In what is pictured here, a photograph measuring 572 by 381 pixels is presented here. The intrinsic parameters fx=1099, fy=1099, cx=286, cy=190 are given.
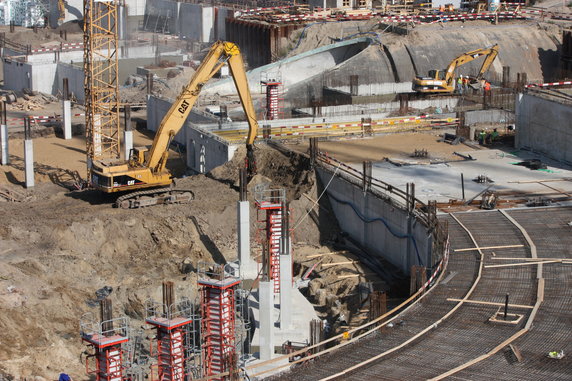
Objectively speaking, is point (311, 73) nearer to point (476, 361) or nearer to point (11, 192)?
point (11, 192)

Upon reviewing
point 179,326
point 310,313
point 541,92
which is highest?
point 541,92

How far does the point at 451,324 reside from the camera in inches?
934

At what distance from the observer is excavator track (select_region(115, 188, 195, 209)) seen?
36.8 metres

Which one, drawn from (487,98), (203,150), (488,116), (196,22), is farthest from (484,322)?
(196,22)

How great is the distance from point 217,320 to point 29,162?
20.3 metres

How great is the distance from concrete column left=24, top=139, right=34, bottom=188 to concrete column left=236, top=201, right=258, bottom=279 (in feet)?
42.3

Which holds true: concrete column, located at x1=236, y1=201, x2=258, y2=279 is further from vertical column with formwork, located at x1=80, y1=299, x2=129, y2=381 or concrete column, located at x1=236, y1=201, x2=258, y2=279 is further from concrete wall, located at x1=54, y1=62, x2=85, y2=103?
concrete wall, located at x1=54, y1=62, x2=85, y2=103

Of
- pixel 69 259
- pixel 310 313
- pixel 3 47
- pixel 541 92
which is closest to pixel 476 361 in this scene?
pixel 310 313

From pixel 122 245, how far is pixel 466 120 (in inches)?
694

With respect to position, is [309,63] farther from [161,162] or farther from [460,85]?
[161,162]

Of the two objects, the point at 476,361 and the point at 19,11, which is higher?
the point at 19,11

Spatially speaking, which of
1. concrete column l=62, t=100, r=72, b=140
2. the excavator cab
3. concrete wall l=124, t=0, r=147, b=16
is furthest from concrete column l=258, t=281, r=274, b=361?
concrete wall l=124, t=0, r=147, b=16

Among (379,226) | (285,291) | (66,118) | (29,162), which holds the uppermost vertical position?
(66,118)

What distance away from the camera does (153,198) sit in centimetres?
3712
